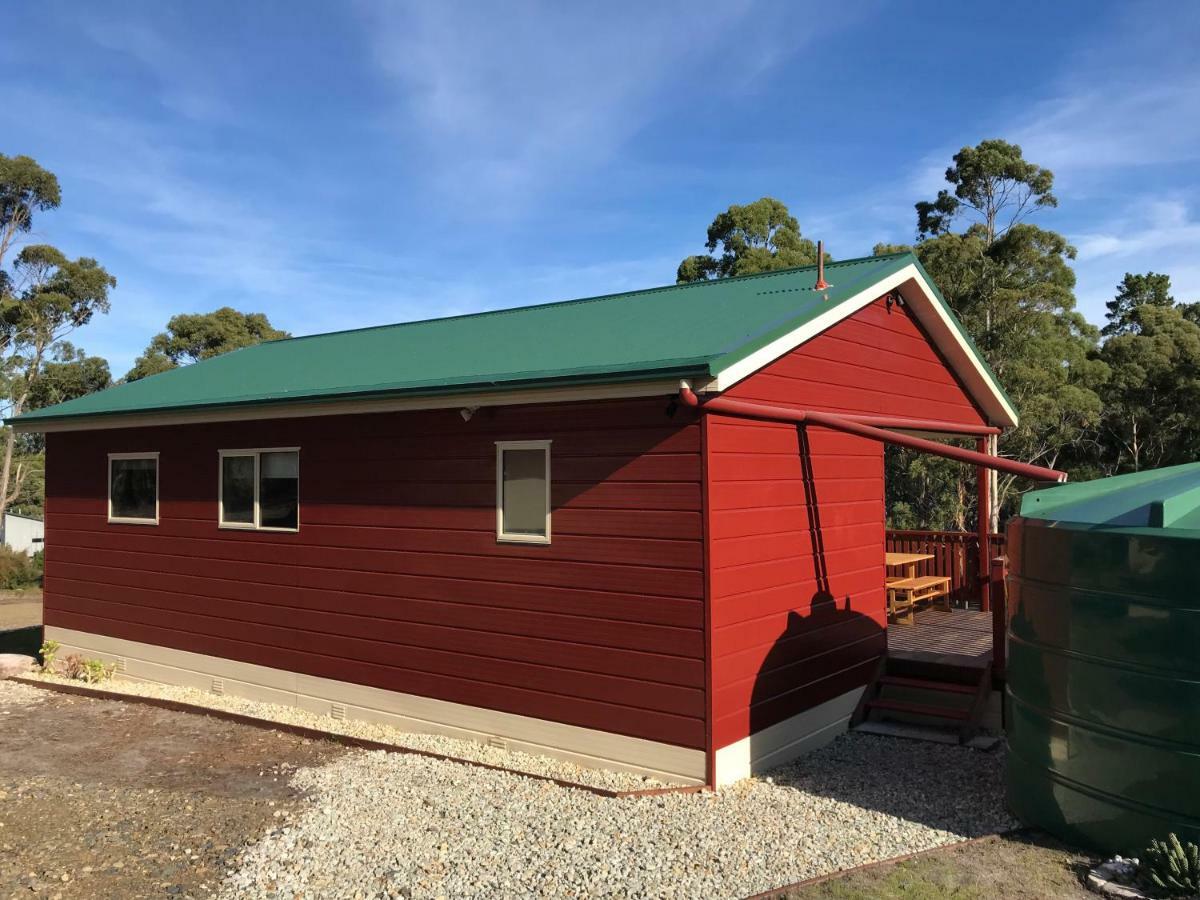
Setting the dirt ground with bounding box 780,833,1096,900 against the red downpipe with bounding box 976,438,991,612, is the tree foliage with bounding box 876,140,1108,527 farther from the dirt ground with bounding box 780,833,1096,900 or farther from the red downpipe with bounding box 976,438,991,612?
the dirt ground with bounding box 780,833,1096,900

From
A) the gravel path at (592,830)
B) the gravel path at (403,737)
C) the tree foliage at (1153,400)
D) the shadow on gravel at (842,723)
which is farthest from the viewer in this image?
the tree foliage at (1153,400)

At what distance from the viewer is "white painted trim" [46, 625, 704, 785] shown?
6337 mm

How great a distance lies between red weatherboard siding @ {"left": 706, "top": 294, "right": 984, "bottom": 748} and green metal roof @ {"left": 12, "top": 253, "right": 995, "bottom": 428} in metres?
0.49

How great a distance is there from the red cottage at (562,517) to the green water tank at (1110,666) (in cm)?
190

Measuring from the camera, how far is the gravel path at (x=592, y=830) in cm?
471

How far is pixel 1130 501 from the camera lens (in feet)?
16.0

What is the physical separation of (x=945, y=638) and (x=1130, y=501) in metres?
4.80

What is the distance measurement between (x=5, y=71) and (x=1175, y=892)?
55.4 ft

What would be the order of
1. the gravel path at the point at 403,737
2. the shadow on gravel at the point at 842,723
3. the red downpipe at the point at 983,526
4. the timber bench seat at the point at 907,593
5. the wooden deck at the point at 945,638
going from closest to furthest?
the shadow on gravel at the point at 842,723 → the gravel path at the point at 403,737 → the wooden deck at the point at 945,638 → the red downpipe at the point at 983,526 → the timber bench seat at the point at 907,593

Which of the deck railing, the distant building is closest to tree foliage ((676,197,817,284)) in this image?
the deck railing

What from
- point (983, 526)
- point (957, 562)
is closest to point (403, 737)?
point (983, 526)

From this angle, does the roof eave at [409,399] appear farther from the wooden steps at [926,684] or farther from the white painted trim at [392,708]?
the wooden steps at [926,684]

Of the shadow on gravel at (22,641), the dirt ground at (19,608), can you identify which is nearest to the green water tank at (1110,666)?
the shadow on gravel at (22,641)

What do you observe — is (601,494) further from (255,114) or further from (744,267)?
(744,267)
